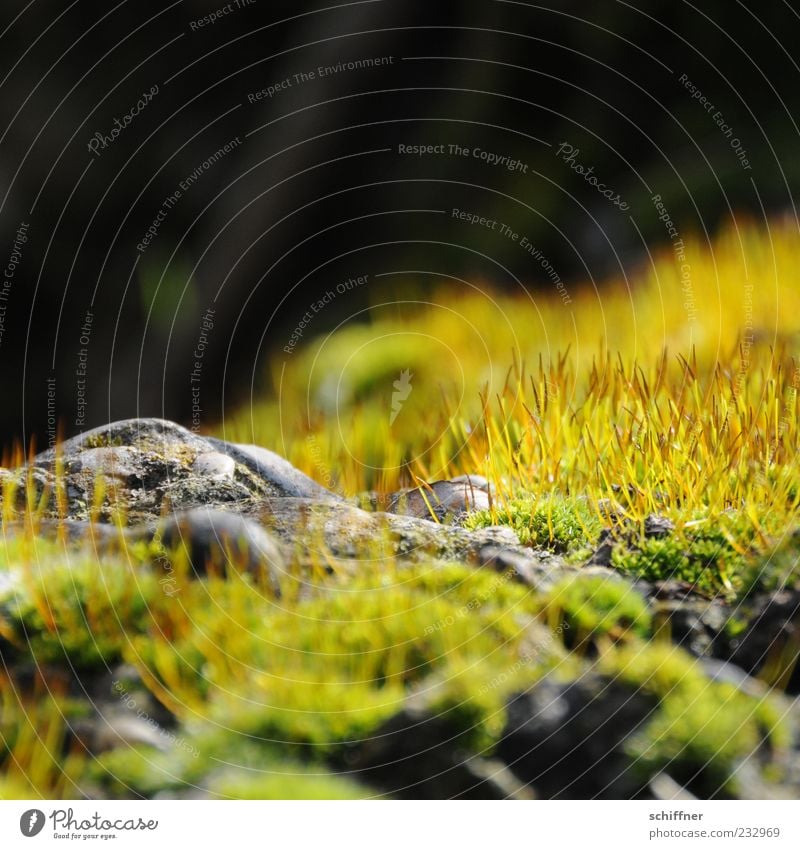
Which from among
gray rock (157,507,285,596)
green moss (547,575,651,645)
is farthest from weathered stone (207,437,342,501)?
green moss (547,575,651,645)

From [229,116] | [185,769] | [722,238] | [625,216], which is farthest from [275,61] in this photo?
[185,769]

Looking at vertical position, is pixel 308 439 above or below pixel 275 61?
below

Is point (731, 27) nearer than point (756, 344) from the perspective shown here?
No

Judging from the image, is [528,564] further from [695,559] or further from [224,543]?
[224,543]
